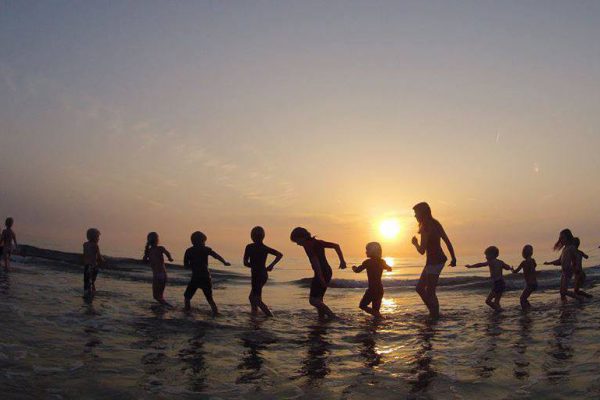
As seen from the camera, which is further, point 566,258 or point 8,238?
point 8,238

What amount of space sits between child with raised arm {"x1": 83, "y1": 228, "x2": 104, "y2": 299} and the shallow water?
2.75 metres

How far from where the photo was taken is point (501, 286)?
1242 cm

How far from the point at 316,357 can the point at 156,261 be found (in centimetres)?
749

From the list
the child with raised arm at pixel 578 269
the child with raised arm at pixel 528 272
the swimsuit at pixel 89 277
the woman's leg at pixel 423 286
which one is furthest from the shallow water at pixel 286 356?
the child with raised arm at pixel 578 269

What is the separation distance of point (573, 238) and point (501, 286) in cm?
311

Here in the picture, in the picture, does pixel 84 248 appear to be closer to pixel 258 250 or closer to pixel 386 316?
pixel 258 250

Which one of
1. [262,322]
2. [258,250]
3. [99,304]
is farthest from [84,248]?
[262,322]

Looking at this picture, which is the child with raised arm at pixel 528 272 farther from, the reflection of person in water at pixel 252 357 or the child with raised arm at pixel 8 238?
the child with raised arm at pixel 8 238

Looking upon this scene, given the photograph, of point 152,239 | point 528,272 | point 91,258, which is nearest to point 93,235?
point 91,258

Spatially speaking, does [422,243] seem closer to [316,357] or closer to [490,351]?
[490,351]

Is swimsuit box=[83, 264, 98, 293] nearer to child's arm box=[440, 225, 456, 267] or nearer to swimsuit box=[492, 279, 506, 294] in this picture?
child's arm box=[440, 225, 456, 267]

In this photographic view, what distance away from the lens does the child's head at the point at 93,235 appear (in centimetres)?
1362

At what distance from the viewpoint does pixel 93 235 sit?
13641 mm

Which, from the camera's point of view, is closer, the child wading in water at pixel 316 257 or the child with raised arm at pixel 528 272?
the child wading in water at pixel 316 257
